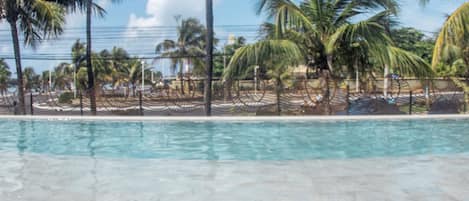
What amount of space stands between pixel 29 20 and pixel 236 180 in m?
12.9

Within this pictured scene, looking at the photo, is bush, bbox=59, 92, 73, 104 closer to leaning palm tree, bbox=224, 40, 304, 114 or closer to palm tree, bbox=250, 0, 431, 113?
leaning palm tree, bbox=224, 40, 304, 114

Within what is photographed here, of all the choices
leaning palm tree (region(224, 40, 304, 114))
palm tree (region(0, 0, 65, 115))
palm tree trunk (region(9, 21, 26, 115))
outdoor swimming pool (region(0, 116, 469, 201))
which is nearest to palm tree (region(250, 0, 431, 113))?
leaning palm tree (region(224, 40, 304, 114))

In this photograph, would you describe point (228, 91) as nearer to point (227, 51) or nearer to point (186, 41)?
point (186, 41)

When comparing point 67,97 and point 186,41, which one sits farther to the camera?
point 186,41

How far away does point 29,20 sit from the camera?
15117 mm

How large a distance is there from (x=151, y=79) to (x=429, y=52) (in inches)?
1057

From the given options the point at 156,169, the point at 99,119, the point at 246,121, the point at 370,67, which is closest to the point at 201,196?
the point at 156,169

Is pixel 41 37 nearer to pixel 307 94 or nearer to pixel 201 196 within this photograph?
pixel 307 94

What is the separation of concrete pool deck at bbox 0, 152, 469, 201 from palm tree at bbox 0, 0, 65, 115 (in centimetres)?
969

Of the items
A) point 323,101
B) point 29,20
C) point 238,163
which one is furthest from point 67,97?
point 238,163

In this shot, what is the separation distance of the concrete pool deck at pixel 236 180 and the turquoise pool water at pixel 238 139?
967 mm

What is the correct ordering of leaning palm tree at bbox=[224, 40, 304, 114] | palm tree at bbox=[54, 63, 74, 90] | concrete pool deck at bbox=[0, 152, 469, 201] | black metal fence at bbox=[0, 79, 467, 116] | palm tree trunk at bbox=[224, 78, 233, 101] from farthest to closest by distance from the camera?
palm tree at bbox=[54, 63, 74, 90] < palm tree trunk at bbox=[224, 78, 233, 101] < black metal fence at bbox=[0, 79, 467, 116] < leaning palm tree at bbox=[224, 40, 304, 114] < concrete pool deck at bbox=[0, 152, 469, 201]

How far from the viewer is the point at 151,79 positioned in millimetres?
46844

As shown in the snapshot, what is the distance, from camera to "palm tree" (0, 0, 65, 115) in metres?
14.6
